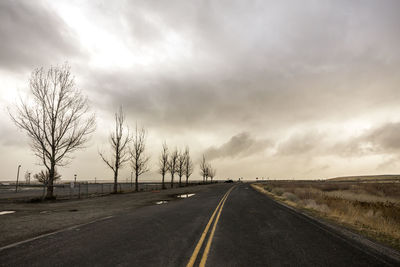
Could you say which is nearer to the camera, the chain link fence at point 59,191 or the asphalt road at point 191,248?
the asphalt road at point 191,248

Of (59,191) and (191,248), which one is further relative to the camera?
(59,191)

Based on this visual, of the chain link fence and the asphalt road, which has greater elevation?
the asphalt road

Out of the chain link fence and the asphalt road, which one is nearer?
the asphalt road

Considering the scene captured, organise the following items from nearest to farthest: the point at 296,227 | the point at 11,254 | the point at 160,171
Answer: the point at 11,254
the point at 296,227
the point at 160,171

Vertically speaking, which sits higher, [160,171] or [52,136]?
[52,136]

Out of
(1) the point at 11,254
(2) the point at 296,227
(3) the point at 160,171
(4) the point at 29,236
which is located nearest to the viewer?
(1) the point at 11,254

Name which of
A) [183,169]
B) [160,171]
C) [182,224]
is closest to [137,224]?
[182,224]

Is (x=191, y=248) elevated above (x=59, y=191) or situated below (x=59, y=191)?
above

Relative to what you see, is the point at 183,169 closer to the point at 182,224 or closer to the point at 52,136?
the point at 52,136

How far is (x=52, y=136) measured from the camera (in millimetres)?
19891

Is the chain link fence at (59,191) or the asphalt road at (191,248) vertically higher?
the asphalt road at (191,248)

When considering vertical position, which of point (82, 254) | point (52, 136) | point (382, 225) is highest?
point (52, 136)

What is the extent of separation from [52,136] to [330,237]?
2233cm

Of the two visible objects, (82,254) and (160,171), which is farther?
(160,171)
